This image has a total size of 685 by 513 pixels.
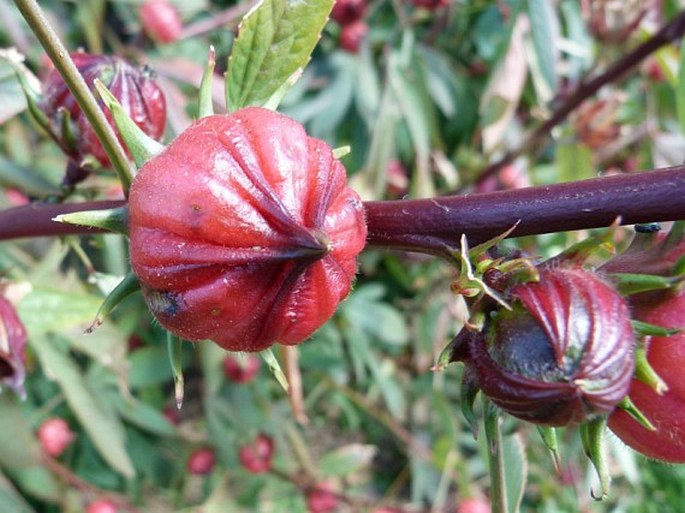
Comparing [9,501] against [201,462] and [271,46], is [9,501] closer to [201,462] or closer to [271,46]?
[201,462]

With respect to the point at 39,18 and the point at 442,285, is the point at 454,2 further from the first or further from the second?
the point at 39,18

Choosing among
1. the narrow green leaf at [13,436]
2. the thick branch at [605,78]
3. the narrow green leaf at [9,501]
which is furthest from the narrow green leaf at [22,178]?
the thick branch at [605,78]

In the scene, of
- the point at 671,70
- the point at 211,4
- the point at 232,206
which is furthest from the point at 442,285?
the point at 232,206

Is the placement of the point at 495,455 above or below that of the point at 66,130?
below

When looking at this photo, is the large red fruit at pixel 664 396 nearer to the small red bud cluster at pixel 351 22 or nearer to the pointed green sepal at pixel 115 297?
the pointed green sepal at pixel 115 297

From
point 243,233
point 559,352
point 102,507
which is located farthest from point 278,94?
point 102,507
